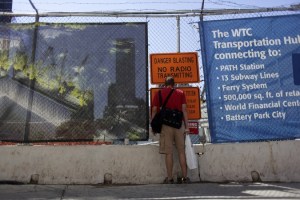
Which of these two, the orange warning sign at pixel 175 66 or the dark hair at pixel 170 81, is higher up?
the orange warning sign at pixel 175 66

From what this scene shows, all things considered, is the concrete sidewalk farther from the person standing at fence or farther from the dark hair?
the dark hair

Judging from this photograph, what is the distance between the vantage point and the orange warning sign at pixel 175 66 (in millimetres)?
6383

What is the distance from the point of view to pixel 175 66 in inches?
252

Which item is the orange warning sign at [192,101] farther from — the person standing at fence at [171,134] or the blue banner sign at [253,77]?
the person standing at fence at [171,134]

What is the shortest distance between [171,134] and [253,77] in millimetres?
1651

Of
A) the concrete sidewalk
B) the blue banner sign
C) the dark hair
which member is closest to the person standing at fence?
the dark hair

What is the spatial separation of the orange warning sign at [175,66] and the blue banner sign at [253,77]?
226mm

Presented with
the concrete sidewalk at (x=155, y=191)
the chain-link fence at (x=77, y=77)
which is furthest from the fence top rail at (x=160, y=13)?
the concrete sidewalk at (x=155, y=191)

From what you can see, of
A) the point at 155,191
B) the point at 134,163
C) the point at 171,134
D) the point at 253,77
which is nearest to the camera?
the point at 155,191

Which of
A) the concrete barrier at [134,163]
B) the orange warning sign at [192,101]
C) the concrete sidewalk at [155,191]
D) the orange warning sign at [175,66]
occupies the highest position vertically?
the orange warning sign at [175,66]

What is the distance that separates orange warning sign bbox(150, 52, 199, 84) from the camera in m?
6.38

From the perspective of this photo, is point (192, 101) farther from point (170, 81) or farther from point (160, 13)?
point (160, 13)

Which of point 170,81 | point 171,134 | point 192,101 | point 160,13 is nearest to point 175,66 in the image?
point 170,81

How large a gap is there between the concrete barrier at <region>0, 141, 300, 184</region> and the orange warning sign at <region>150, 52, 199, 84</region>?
3.77 feet
